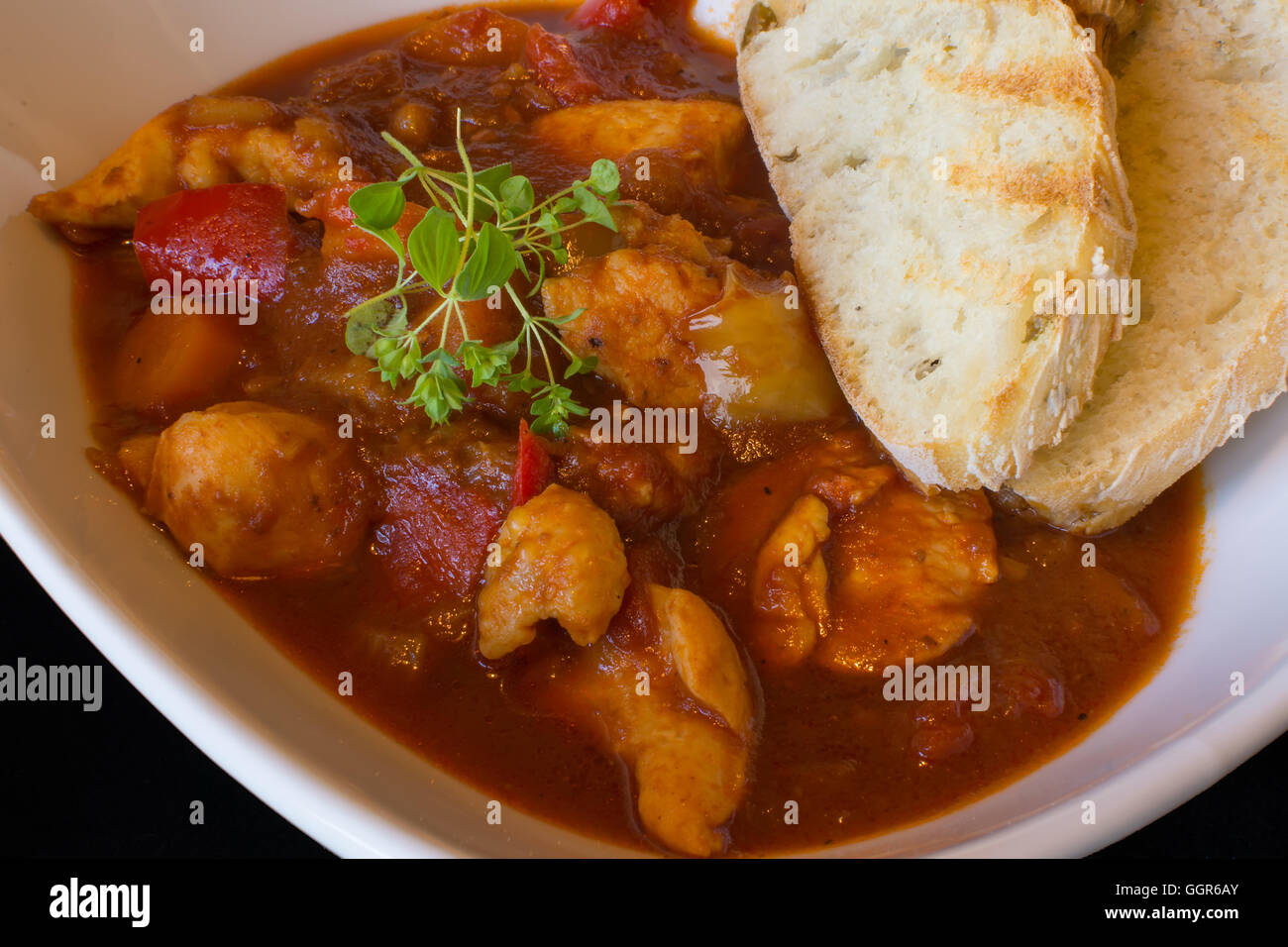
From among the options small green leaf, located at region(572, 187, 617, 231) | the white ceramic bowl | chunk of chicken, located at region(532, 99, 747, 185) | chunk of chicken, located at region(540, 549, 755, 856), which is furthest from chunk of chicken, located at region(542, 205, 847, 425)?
the white ceramic bowl

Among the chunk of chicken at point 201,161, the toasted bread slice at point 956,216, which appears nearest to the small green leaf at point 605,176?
the toasted bread slice at point 956,216

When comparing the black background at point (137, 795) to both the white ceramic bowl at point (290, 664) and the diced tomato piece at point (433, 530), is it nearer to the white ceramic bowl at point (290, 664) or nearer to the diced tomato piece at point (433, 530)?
the white ceramic bowl at point (290, 664)

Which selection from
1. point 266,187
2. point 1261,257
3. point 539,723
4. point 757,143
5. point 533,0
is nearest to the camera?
point 539,723

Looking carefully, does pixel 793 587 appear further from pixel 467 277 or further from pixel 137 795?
pixel 137 795

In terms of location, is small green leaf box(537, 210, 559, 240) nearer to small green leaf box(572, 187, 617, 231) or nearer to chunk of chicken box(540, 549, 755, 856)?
small green leaf box(572, 187, 617, 231)

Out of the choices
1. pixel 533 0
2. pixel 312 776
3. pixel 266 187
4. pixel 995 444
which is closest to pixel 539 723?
pixel 312 776
